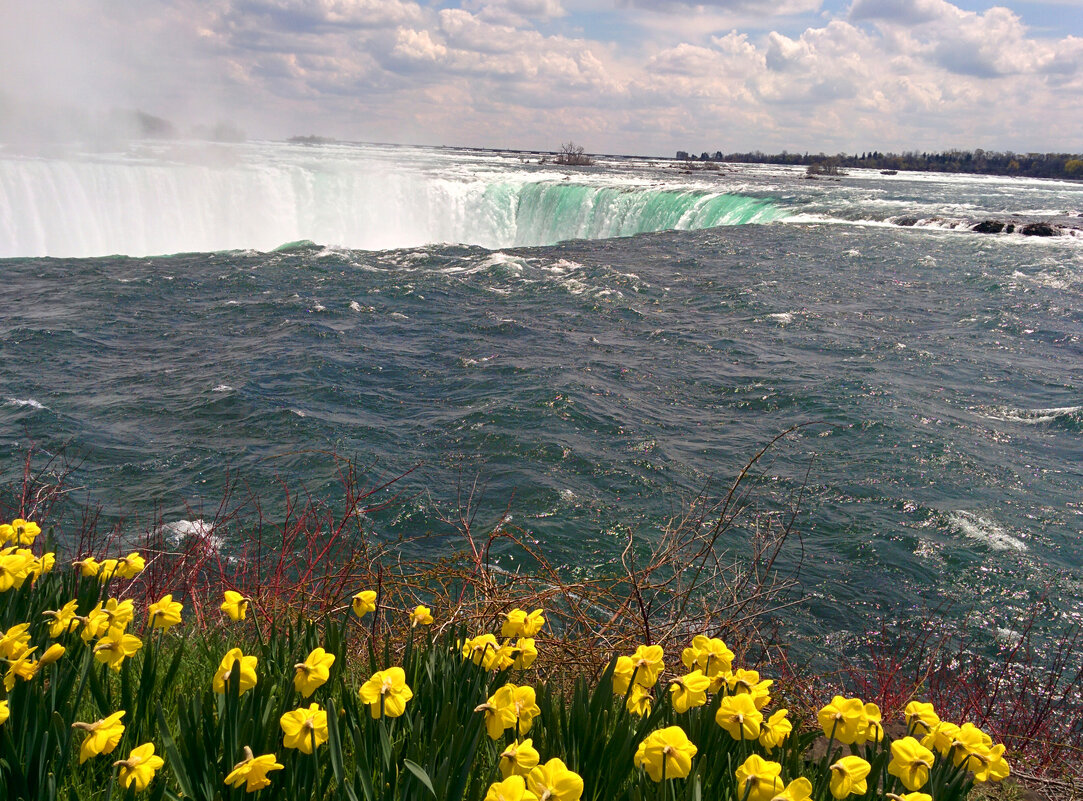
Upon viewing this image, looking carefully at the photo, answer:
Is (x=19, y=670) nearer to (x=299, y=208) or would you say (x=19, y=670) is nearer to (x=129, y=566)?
(x=129, y=566)

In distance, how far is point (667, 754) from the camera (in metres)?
1.61

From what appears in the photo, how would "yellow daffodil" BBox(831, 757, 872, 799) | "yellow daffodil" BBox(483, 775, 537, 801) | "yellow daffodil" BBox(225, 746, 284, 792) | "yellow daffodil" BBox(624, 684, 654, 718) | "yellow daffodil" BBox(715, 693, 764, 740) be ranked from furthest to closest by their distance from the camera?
"yellow daffodil" BBox(624, 684, 654, 718)
"yellow daffodil" BBox(715, 693, 764, 740)
"yellow daffodil" BBox(831, 757, 872, 799)
"yellow daffodil" BBox(225, 746, 284, 792)
"yellow daffodil" BBox(483, 775, 537, 801)

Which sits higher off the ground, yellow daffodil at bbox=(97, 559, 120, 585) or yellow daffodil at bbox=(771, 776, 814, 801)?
yellow daffodil at bbox=(771, 776, 814, 801)

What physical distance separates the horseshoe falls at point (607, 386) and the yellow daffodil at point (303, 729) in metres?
3.10

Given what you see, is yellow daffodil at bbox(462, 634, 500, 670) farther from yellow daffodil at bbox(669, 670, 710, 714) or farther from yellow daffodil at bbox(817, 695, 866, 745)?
yellow daffodil at bbox(817, 695, 866, 745)

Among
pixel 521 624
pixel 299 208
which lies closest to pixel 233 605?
pixel 521 624

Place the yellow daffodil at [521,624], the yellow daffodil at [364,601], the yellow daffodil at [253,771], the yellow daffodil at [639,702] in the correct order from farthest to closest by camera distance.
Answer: the yellow daffodil at [364,601], the yellow daffodil at [521,624], the yellow daffodil at [639,702], the yellow daffodil at [253,771]

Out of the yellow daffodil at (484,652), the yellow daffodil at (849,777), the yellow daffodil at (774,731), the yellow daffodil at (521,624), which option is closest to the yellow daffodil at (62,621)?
the yellow daffodil at (484,652)

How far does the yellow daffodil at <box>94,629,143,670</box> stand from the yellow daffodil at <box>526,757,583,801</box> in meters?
1.25

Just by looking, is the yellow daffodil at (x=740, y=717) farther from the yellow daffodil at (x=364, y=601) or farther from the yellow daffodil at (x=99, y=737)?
the yellow daffodil at (x=99, y=737)

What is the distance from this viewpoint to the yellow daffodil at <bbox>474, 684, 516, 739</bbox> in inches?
70.8

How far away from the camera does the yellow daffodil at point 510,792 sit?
4.58ft

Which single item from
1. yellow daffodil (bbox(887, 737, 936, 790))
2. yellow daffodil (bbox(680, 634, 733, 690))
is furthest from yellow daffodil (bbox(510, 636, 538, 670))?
yellow daffodil (bbox(887, 737, 936, 790))

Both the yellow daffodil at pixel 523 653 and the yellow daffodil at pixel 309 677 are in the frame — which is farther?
the yellow daffodil at pixel 523 653
